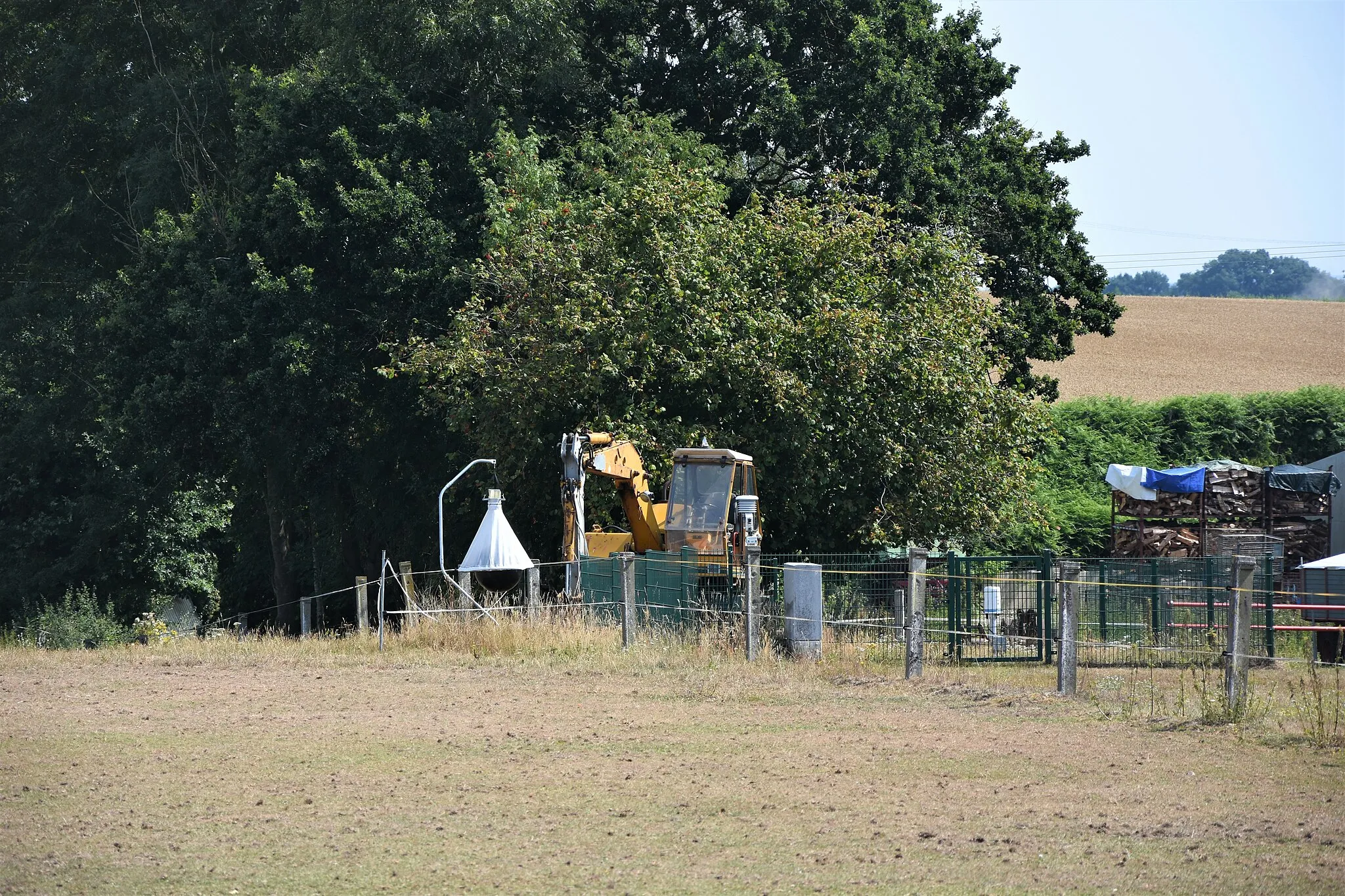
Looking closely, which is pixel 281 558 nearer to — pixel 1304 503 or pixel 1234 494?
pixel 1234 494

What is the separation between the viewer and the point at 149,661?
2086cm

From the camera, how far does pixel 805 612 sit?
18219 mm

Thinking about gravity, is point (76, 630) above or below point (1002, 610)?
below

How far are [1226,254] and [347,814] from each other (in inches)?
7819

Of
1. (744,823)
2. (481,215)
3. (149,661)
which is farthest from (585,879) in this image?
(481,215)

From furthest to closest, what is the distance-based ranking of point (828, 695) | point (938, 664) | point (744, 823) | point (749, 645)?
point (938, 664) < point (749, 645) < point (828, 695) < point (744, 823)

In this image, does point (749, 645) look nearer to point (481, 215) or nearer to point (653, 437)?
point (653, 437)

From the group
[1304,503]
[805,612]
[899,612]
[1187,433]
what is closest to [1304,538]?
[1304,503]

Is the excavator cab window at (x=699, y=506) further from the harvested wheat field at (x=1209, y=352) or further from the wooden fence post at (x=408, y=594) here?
the harvested wheat field at (x=1209, y=352)

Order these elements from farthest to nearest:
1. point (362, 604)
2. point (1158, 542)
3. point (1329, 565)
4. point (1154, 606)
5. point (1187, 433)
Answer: point (1187, 433)
point (1158, 542)
point (362, 604)
point (1329, 565)
point (1154, 606)

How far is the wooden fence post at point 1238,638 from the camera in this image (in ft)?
44.2

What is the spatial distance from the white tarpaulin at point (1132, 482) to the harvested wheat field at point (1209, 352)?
2538 cm

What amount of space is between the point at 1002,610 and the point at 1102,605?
1559mm

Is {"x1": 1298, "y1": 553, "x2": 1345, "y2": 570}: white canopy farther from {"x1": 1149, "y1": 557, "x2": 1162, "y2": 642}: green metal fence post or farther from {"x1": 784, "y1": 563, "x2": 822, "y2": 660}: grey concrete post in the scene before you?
{"x1": 784, "y1": 563, "x2": 822, "y2": 660}: grey concrete post
